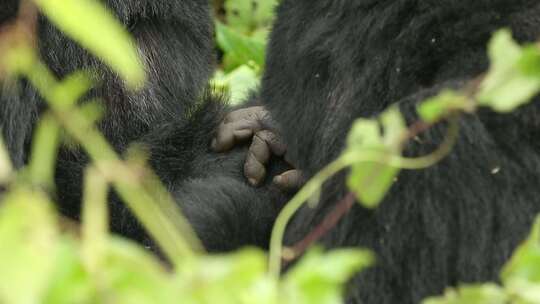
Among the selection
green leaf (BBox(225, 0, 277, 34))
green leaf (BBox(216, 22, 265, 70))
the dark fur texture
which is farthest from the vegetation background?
green leaf (BBox(225, 0, 277, 34))

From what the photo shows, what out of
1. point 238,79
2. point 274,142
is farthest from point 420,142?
point 238,79

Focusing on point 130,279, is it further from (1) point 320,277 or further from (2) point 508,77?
(2) point 508,77

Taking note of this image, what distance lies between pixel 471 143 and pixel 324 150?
0.35 m

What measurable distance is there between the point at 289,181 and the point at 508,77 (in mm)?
1108

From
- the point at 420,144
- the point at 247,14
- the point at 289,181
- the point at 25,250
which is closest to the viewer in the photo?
the point at 25,250

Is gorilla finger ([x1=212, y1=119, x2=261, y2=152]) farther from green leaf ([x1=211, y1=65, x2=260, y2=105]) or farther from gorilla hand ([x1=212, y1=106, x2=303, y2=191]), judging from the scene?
green leaf ([x1=211, y1=65, x2=260, y2=105])

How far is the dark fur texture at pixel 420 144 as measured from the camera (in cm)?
172

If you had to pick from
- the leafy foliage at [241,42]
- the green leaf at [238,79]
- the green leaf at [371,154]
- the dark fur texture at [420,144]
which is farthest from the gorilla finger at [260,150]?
the green leaf at [371,154]

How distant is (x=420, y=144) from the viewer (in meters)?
1.71

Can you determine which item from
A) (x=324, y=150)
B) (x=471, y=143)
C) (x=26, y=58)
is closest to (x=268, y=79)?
(x=324, y=150)

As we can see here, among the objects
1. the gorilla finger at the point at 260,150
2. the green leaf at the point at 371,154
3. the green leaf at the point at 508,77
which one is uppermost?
the green leaf at the point at 508,77

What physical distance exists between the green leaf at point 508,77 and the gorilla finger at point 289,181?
1052 millimetres

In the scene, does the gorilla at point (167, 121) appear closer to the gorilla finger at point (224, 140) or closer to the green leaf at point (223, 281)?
the gorilla finger at point (224, 140)

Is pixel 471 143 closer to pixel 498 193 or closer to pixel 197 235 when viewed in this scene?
pixel 498 193
